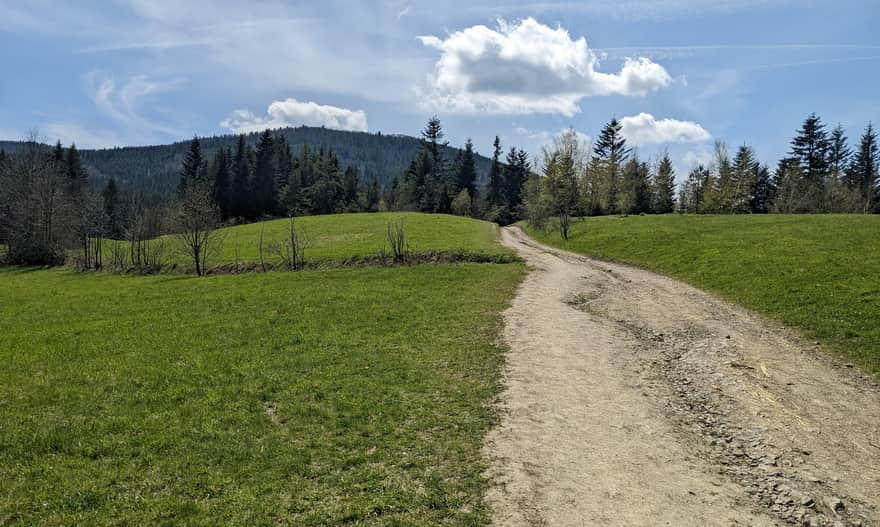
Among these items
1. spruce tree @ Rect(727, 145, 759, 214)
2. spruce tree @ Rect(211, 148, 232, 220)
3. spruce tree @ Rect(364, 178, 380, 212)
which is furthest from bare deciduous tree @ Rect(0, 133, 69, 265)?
spruce tree @ Rect(727, 145, 759, 214)

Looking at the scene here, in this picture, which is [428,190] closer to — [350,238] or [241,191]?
[241,191]

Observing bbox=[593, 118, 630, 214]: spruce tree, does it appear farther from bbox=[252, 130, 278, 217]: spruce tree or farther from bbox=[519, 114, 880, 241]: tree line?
bbox=[252, 130, 278, 217]: spruce tree

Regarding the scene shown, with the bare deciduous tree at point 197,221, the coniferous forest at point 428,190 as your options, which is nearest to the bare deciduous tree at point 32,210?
the coniferous forest at point 428,190

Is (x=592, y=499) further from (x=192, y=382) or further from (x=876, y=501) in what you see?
(x=192, y=382)

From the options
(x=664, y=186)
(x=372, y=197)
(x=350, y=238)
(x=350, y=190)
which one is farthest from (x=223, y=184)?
(x=664, y=186)

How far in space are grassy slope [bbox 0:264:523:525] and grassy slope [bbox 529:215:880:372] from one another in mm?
12109

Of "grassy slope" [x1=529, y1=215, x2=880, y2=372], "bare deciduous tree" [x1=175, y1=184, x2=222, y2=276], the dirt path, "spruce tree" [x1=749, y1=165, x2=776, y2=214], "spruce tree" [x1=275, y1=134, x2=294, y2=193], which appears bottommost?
the dirt path

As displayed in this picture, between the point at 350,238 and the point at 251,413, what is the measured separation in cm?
4369

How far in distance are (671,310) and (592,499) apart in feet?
51.3

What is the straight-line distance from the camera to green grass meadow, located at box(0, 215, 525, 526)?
7473 millimetres

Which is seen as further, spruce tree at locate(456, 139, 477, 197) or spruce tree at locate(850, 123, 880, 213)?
spruce tree at locate(456, 139, 477, 197)

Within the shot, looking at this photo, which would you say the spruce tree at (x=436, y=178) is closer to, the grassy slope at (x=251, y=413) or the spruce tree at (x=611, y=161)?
the spruce tree at (x=611, y=161)

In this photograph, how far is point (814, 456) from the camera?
916 centimetres

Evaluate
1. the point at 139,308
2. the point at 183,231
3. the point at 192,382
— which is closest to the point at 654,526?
the point at 192,382
